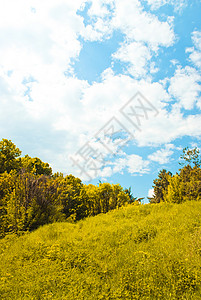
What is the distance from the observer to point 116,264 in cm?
635

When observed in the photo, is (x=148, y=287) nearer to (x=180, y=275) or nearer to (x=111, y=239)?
(x=180, y=275)

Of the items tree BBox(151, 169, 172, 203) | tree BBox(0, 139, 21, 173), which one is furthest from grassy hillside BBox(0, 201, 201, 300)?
tree BBox(151, 169, 172, 203)

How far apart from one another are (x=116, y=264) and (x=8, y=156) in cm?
Result: 2042

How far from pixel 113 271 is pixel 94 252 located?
1.68 meters

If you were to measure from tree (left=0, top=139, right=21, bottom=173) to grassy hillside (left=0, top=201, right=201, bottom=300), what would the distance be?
13.6m

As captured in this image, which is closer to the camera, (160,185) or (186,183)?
(186,183)

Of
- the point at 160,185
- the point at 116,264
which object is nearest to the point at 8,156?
the point at 116,264

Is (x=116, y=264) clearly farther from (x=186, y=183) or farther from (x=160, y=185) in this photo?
(x=160, y=185)

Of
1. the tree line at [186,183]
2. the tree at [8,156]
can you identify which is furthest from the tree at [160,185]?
the tree at [8,156]

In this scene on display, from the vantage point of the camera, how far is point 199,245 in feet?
21.0

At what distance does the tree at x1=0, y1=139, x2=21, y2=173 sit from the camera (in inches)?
879

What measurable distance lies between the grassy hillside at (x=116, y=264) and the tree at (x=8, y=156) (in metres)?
13.6

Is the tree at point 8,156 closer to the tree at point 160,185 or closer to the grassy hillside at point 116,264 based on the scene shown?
the grassy hillside at point 116,264

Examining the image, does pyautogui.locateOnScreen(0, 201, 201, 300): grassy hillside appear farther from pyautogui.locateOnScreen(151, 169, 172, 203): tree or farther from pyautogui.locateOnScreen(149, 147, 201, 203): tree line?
pyautogui.locateOnScreen(151, 169, 172, 203): tree
